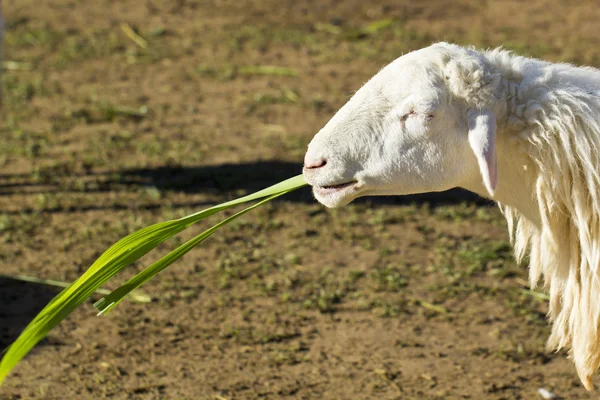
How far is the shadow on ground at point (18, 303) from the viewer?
448cm

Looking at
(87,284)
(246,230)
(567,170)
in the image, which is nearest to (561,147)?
(567,170)

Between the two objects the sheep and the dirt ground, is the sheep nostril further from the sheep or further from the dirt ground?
the dirt ground

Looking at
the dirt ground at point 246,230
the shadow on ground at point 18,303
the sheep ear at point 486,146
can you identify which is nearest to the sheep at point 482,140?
the sheep ear at point 486,146

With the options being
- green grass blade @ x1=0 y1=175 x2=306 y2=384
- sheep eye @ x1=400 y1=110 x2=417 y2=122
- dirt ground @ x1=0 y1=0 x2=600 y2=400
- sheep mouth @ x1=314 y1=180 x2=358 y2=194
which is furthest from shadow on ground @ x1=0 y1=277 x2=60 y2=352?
sheep eye @ x1=400 y1=110 x2=417 y2=122

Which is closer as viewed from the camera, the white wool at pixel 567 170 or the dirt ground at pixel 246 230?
the white wool at pixel 567 170

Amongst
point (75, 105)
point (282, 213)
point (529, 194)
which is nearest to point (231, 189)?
point (282, 213)

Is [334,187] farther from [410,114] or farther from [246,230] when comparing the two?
[246,230]

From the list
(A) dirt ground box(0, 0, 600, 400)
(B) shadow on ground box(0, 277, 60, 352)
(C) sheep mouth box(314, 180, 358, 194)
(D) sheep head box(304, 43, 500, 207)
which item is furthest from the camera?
(B) shadow on ground box(0, 277, 60, 352)

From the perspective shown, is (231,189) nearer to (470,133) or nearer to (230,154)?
(230,154)

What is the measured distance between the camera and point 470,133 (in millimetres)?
2871

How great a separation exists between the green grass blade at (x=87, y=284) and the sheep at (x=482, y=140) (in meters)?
0.48

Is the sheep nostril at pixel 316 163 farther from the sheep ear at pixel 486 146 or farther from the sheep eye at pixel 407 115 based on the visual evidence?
the sheep ear at pixel 486 146

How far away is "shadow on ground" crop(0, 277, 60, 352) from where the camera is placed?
4.48 meters

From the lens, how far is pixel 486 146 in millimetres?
2814
